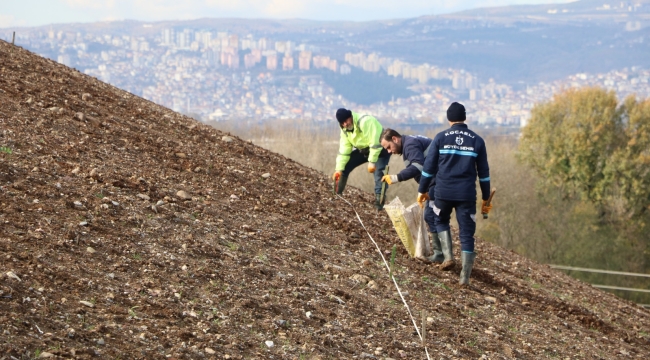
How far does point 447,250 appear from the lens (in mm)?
9023

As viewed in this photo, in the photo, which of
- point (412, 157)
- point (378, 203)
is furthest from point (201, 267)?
point (378, 203)

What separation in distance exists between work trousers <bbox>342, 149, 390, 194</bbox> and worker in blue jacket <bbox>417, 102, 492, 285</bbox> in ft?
8.58

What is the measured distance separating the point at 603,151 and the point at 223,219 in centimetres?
4555

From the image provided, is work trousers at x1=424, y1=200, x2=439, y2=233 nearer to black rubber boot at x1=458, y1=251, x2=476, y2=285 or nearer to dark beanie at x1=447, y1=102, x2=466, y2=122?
black rubber boot at x1=458, y1=251, x2=476, y2=285

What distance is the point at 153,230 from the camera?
7344 mm

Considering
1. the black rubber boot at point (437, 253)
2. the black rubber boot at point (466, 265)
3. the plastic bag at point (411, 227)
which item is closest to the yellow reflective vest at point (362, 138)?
the plastic bag at point (411, 227)

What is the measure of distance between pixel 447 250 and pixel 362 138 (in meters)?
2.82

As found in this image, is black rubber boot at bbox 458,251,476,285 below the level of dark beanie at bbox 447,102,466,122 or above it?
below

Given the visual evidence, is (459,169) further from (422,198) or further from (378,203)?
(378,203)

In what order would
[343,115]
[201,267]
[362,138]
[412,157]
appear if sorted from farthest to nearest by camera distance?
[362,138], [343,115], [412,157], [201,267]

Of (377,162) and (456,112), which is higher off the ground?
(456,112)

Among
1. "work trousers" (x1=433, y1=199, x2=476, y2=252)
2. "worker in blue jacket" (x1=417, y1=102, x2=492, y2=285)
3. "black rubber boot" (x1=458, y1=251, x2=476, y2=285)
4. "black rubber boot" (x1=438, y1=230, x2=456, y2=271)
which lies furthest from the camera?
"black rubber boot" (x1=438, y1=230, x2=456, y2=271)

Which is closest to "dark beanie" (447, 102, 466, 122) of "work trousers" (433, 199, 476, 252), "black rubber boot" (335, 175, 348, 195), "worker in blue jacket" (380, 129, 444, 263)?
"work trousers" (433, 199, 476, 252)

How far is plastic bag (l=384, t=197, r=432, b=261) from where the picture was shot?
30.8 ft
